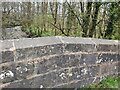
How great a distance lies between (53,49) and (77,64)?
408 millimetres

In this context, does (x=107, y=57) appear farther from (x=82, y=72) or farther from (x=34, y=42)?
(x=34, y=42)

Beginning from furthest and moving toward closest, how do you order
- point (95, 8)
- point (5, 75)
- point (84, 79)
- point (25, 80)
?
point (95, 8), point (84, 79), point (25, 80), point (5, 75)

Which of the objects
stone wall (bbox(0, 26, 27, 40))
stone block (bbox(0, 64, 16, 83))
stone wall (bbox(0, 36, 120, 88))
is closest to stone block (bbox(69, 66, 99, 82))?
stone wall (bbox(0, 36, 120, 88))

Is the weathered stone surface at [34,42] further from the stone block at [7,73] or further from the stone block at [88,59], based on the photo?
the stone block at [88,59]

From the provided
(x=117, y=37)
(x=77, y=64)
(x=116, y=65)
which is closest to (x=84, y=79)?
(x=77, y=64)

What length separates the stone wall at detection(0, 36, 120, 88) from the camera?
2441 mm

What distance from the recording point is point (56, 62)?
274 cm

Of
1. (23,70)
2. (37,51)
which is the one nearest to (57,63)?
(37,51)

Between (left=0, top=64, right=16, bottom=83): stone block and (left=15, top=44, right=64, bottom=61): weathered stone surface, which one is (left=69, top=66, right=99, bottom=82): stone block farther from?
(left=0, top=64, right=16, bottom=83): stone block

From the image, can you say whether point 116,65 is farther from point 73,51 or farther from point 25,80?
point 25,80

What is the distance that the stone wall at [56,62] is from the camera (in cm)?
244

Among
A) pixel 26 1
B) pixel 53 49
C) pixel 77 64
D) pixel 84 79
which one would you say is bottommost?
pixel 84 79

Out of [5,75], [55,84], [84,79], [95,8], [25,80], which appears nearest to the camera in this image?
[5,75]

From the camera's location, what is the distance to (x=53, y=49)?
8.86 feet
